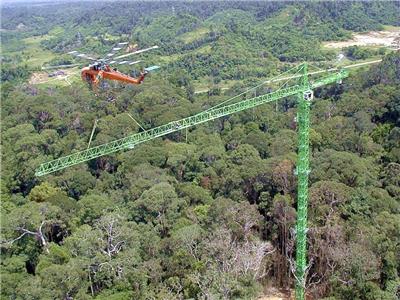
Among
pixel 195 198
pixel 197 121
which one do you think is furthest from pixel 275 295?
pixel 197 121

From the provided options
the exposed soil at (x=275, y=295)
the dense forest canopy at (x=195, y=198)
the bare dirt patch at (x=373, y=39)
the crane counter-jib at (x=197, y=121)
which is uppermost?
the crane counter-jib at (x=197, y=121)

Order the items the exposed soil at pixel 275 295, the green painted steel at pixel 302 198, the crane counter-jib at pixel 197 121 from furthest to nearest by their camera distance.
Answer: the crane counter-jib at pixel 197 121 → the exposed soil at pixel 275 295 → the green painted steel at pixel 302 198

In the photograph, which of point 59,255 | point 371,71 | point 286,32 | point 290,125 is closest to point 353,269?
point 59,255

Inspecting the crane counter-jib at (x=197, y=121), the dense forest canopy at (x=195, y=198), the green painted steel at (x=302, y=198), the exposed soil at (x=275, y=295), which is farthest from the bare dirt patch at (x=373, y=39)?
the exposed soil at (x=275, y=295)

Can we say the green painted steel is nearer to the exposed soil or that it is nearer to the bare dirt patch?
the exposed soil

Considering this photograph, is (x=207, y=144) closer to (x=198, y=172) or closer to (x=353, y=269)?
(x=198, y=172)

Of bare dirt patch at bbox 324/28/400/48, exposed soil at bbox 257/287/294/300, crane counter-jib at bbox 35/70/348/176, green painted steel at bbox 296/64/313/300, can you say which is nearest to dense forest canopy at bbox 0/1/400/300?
exposed soil at bbox 257/287/294/300

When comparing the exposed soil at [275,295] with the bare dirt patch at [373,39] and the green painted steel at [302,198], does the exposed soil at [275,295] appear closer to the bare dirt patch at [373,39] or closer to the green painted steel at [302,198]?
the green painted steel at [302,198]
